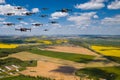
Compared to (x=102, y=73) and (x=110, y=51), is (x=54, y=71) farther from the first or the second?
(x=110, y=51)

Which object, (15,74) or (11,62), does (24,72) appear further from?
(11,62)

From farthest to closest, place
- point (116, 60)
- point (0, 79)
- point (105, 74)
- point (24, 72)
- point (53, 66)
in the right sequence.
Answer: point (116, 60)
point (53, 66)
point (24, 72)
point (105, 74)
point (0, 79)

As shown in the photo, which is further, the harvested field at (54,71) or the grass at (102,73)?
the harvested field at (54,71)

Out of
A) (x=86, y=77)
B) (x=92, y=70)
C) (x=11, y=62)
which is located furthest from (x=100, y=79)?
(x=11, y=62)

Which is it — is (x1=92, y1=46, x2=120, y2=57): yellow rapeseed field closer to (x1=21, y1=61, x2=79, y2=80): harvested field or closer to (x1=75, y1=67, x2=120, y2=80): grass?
(x1=75, y1=67, x2=120, y2=80): grass

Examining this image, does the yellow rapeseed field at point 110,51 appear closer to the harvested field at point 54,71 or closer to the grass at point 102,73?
the grass at point 102,73

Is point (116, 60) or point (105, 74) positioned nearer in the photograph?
point (105, 74)

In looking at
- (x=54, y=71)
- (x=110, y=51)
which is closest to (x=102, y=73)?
(x=54, y=71)

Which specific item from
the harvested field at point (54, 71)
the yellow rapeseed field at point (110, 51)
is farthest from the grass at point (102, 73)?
the yellow rapeseed field at point (110, 51)
